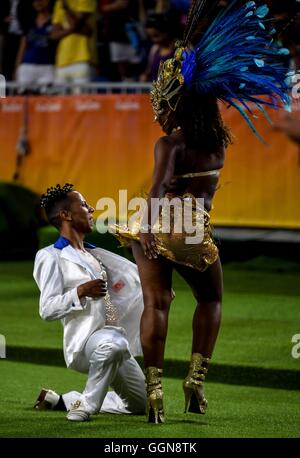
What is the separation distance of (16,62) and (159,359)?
1107cm

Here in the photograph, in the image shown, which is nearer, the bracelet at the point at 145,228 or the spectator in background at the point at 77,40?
the bracelet at the point at 145,228

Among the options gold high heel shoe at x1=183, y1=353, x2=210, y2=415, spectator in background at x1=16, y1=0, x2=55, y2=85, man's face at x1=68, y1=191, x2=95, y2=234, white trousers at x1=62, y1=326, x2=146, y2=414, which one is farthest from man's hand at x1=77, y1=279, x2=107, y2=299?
spectator in background at x1=16, y1=0, x2=55, y2=85

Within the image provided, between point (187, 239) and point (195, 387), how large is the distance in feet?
2.96

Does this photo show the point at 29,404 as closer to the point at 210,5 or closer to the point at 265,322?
the point at 210,5

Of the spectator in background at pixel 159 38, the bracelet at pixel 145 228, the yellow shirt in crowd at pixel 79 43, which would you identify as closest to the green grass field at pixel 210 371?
Answer: the bracelet at pixel 145 228

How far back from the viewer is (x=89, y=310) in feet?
24.0

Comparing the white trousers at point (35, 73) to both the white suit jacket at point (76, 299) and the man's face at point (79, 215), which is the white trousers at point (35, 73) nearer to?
the man's face at point (79, 215)

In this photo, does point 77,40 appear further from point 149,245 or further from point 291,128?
point 291,128

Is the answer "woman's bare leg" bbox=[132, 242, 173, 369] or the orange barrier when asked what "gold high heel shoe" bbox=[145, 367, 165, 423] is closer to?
"woman's bare leg" bbox=[132, 242, 173, 369]

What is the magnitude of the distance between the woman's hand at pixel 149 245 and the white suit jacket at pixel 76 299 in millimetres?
444

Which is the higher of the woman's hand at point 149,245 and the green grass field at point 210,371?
the woman's hand at point 149,245

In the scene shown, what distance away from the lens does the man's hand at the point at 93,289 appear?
7078mm

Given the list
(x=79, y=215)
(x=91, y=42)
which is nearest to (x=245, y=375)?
(x=79, y=215)

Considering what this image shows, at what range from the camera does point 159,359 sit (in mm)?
7152
